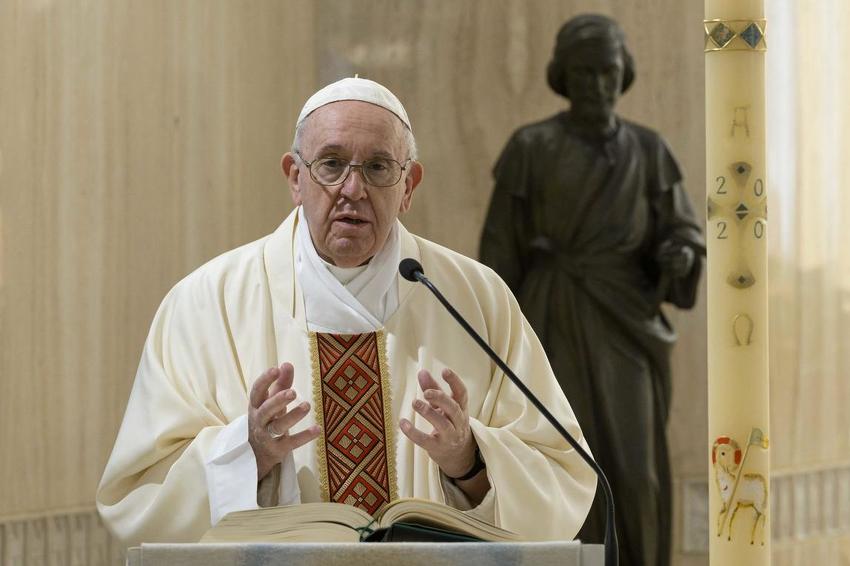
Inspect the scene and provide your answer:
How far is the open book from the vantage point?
270cm

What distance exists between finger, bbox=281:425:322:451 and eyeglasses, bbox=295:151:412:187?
64 centimetres

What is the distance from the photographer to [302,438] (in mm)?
3250

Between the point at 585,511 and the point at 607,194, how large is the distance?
338 centimetres

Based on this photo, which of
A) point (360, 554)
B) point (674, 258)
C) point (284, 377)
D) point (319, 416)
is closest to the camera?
point (360, 554)

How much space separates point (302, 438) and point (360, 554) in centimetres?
83

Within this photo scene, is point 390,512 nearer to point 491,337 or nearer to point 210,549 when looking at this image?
point 210,549

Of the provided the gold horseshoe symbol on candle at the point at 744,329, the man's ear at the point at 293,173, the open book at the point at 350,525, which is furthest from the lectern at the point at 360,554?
the man's ear at the point at 293,173

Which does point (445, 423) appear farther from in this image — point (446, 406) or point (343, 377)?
point (343, 377)

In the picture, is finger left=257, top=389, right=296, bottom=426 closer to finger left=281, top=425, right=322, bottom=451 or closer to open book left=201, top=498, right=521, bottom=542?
finger left=281, top=425, right=322, bottom=451

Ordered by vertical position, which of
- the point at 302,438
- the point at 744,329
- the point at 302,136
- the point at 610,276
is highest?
the point at 302,136

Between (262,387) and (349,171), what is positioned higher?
(349,171)

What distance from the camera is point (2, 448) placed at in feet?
17.5

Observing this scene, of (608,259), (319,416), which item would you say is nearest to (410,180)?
(319,416)

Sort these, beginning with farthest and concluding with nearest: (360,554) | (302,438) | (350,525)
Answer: (302,438) → (350,525) → (360,554)
